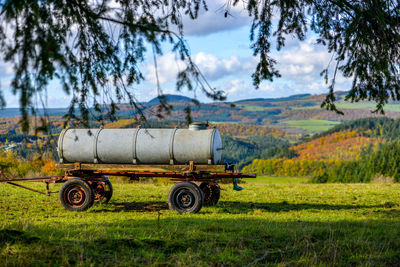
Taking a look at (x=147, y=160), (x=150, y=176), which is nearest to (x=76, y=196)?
(x=150, y=176)

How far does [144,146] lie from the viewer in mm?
→ 10773

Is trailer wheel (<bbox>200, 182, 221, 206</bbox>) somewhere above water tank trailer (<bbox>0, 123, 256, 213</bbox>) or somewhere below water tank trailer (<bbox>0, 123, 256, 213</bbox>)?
below

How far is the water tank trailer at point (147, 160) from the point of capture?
10.5 metres

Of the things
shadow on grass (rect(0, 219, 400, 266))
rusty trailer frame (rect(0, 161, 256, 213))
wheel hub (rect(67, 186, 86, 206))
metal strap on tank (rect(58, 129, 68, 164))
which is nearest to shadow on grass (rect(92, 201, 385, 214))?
wheel hub (rect(67, 186, 86, 206))

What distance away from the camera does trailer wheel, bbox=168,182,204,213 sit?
10344mm

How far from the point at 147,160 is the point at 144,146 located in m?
0.41

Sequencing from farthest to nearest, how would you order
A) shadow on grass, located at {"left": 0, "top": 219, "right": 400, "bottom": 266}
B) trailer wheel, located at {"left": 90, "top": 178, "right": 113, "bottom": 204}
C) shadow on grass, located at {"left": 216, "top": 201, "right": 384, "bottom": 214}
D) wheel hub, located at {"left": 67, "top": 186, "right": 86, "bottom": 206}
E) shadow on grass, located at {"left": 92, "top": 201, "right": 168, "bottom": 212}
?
trailer wheel, located at {"left": 90, "top": 178, "right": 113, "bottom": 204} < shadow on grass, located at {"left": 216, "top": 201, "right": 384, "bottom": 214} < shadow on grass, located at {"left": 92, "top": 201, "right": 168, "bottom": 212} < wheel hub, located at {"left": 67, "top": 186, "right": 86, "bottom": 206} < shadow on grass, located at {"left": 0, "top": 219, "right": 400, "bottom": 266}

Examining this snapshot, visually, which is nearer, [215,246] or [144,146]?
[215,246]

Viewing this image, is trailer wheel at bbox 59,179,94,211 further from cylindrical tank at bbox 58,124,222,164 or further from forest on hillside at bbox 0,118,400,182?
forest on hillside at bbox 0,118,400,182

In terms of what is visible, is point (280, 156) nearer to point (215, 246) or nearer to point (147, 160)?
point (147, 160)

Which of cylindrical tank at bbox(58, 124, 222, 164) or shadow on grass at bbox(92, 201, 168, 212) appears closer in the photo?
cylindrical tank at bbox(58, 124, 222, 164)

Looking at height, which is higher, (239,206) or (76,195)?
(76,195)

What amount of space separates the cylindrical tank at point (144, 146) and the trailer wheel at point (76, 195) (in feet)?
2.32

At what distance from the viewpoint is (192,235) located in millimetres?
6887
